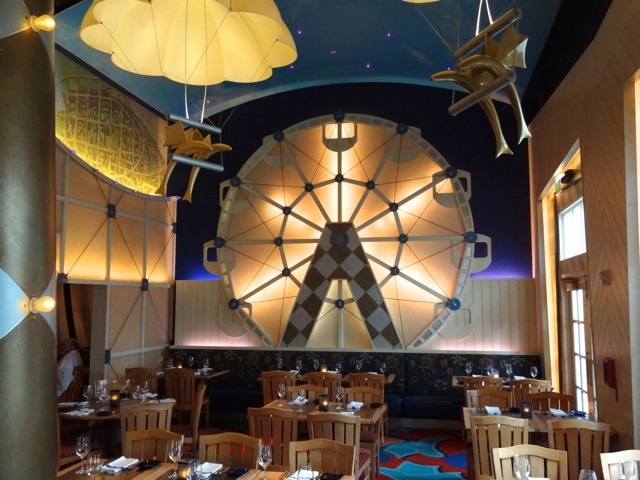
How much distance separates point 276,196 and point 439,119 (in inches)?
119

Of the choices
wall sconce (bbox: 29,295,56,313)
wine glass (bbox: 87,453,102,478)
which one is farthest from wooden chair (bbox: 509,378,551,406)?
wall sconce (bbox: 29,295,56,313)

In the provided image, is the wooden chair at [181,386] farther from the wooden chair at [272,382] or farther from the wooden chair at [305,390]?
the wooden chair at [305,390]

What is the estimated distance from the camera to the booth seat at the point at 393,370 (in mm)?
9109

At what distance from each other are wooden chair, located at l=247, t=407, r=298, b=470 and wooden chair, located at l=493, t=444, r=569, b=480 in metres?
1.96

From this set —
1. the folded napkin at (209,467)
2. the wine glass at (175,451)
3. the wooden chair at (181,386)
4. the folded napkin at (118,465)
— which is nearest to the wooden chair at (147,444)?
the folded napkin at (118,465)

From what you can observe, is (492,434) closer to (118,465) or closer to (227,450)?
(227,450)

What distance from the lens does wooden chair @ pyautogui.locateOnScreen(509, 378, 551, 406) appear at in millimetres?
7262

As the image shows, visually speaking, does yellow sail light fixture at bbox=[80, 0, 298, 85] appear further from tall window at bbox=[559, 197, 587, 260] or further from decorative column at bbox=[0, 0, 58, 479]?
decorative column at bbox=[0, 0, 58, 479]

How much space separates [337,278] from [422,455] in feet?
10.7

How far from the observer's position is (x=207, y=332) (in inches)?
403

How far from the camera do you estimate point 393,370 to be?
31.0 ft

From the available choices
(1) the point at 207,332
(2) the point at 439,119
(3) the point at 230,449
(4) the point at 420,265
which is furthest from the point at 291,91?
(3) the point at 230,449

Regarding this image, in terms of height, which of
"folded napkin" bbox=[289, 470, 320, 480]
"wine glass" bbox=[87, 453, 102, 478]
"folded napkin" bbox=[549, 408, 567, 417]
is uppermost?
"wine glass" bbox=[87, 453, 102, 478]

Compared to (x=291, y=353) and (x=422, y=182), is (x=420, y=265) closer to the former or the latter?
(x=422, y=182)
